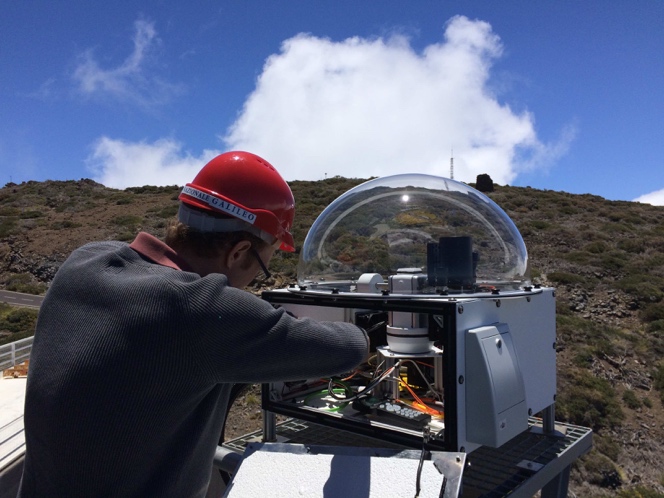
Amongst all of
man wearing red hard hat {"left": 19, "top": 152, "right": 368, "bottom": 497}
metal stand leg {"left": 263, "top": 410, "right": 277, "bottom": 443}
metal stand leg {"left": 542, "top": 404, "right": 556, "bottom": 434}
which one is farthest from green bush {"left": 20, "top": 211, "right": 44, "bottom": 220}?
man wearing red hard hat {"left": 19, "top": 152, "right": 368, "bottom": 497}

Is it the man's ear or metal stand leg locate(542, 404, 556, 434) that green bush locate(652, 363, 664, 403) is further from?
the man's ear

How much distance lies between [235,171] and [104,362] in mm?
748

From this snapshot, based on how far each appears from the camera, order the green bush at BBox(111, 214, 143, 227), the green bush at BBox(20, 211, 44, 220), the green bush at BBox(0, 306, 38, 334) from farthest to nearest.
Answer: the green bush at BBox(20, 211, 44, 220) → the green bush at BBox(111, 214, 143, 227) → the green bush at BBox(0, 306, 38, 334)

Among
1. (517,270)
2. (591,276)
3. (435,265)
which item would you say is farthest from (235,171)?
(591,276)

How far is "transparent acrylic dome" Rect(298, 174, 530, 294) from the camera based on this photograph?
2801 millimetres

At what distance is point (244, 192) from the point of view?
1.69 meters

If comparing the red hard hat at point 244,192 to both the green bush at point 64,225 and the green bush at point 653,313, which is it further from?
the green bush at point 64,225

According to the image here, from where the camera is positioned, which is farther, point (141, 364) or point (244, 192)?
point (244, 192)

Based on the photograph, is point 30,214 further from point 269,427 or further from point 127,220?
point 269,427

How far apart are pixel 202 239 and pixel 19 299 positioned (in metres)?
23.6

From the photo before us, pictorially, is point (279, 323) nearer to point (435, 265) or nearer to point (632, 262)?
point (435, 265)

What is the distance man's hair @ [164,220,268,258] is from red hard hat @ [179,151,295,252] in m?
0.02

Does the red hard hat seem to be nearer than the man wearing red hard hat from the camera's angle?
No

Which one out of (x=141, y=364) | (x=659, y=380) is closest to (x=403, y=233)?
(x=141, y=364)
